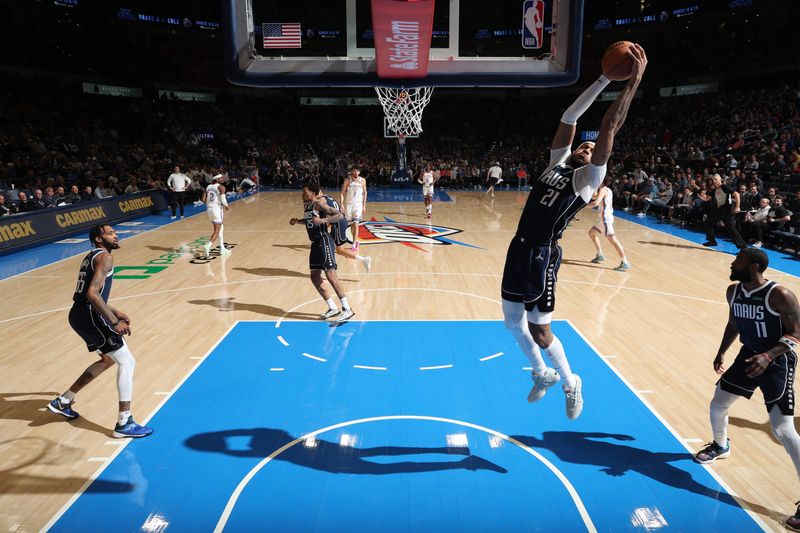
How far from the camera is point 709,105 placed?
29891 millimetres

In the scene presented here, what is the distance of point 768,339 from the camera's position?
366cm

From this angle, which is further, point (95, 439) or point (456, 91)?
point (456, 91)

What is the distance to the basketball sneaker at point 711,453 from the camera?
13.9 feet

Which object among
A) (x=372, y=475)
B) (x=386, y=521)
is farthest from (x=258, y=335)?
(x=386, y=521)

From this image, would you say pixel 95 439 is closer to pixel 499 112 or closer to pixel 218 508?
pixel 218 508

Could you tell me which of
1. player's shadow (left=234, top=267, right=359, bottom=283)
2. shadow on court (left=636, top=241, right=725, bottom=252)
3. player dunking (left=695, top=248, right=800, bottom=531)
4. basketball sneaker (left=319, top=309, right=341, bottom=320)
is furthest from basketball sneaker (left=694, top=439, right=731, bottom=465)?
shadow on court (left=636, top=241, right=725, bottom=252)

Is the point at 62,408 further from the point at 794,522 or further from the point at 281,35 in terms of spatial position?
the point at 281,35

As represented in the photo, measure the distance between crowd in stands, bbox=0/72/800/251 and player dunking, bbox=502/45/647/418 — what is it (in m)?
12.1

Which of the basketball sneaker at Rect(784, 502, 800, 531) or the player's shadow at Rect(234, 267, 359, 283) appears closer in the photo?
the basketball sneaker at Rect(784, 502, 800, 531)

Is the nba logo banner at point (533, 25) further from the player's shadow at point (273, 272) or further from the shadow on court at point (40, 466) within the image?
the shadow on court at point (40, 466)

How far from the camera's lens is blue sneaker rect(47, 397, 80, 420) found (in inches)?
194

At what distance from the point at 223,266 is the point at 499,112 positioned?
1293 inches

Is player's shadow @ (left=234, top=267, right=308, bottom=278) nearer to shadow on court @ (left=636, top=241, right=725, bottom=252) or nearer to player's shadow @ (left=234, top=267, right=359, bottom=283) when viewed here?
player's shadow @ (left=234, top=267, right=359, bottom=283)

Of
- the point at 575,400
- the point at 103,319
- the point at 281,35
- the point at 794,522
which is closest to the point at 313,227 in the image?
the point at 281,35
